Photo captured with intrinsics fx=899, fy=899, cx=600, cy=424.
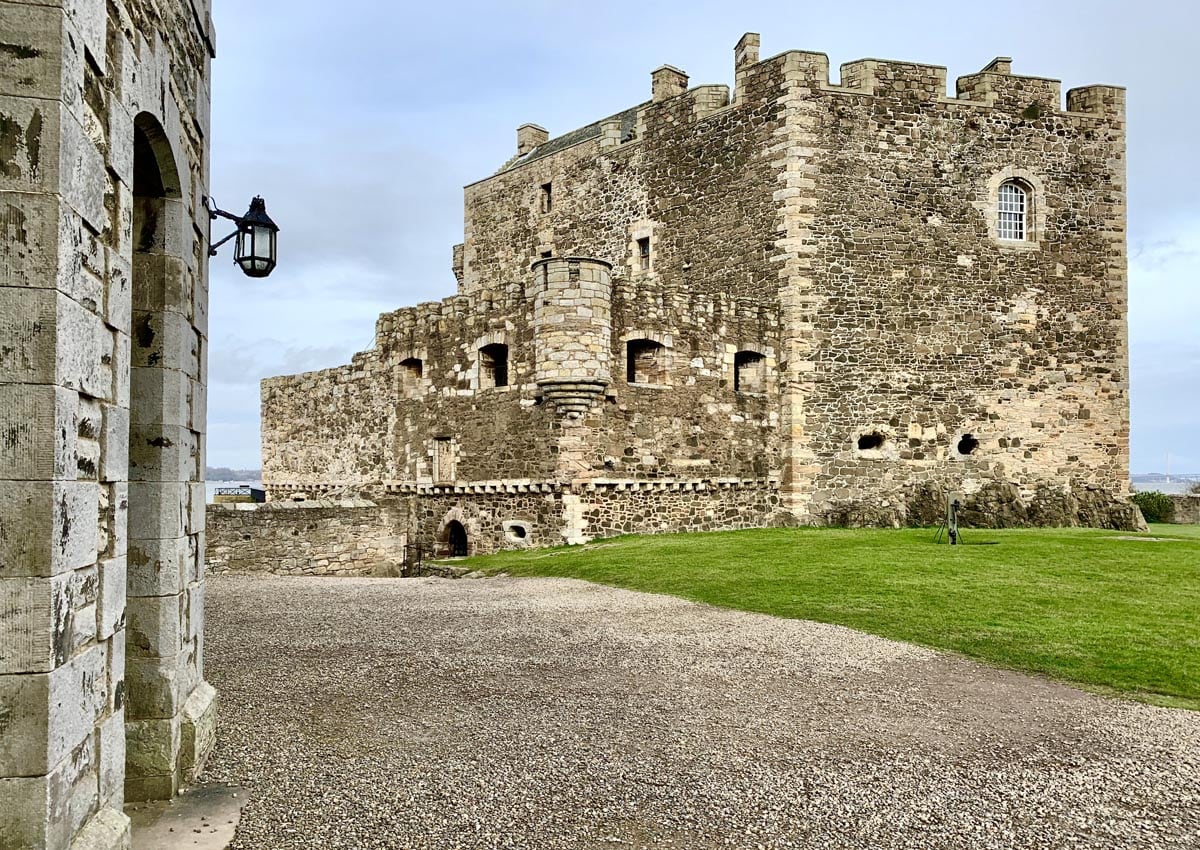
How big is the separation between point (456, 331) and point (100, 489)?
618 inches

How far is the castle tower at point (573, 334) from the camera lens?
16812 millimetres

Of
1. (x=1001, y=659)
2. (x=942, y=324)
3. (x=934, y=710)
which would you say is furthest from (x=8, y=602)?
(x=942, y=324)

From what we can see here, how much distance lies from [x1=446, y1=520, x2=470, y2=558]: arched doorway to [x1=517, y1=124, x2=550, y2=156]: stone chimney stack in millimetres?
14711

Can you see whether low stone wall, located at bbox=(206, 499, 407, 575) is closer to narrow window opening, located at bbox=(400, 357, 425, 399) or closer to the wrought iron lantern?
narrow window opening, located at bbox=(400, 357, 425, 399)

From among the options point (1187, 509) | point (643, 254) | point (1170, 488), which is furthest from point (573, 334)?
point (1170, 488)

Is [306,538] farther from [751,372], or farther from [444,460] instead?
[751,372]

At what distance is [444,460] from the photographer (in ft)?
63.6

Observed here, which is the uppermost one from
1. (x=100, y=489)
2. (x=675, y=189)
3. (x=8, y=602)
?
(x=675, y=189)

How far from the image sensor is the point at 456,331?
63.1ft

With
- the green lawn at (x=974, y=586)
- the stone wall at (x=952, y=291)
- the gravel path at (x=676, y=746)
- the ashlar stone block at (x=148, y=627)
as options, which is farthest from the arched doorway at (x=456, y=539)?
the ashlar stone block at (x=148, y=627)

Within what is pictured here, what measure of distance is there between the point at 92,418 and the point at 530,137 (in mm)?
27197

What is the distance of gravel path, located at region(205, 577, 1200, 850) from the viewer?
4.26m

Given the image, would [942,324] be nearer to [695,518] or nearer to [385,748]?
[695,518]

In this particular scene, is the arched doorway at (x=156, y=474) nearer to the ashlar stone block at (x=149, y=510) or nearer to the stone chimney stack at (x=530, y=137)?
the ashlar stone block at (x=149, y=510)
